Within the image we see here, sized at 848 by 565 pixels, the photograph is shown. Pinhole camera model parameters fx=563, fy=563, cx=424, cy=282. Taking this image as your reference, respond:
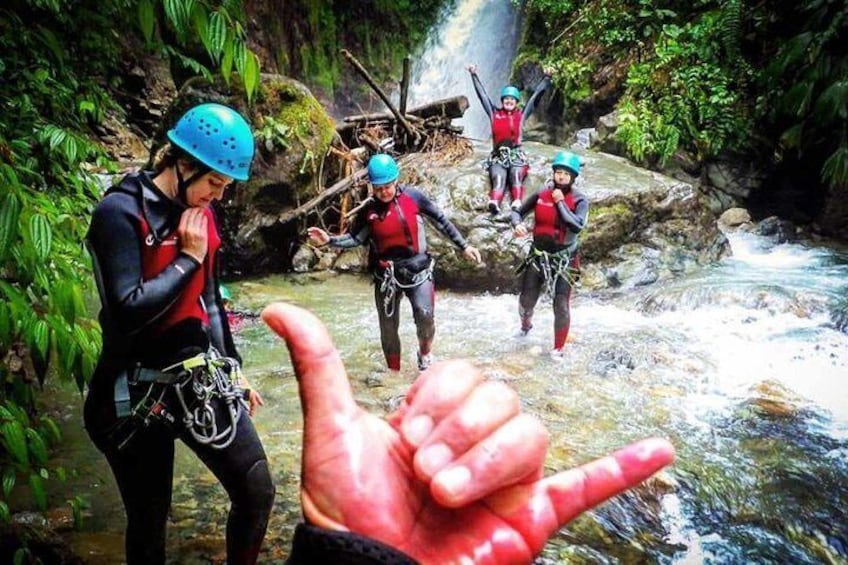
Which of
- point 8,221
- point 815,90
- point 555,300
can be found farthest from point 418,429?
point 815,90

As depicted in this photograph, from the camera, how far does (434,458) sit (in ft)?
3.59

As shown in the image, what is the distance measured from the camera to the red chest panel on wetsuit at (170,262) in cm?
Result: 200

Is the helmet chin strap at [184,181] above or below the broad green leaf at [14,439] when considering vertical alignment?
above

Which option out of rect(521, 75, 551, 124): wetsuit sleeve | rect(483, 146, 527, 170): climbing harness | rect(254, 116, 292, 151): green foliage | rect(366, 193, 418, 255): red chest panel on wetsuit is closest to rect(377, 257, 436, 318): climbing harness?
rect(366, 193, 418, 255): red chest panel on wetsuit

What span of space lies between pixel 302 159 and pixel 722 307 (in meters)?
6.56

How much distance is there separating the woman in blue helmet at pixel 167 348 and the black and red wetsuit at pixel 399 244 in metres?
2.94

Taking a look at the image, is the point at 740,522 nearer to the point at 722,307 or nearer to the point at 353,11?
the point at 722,307

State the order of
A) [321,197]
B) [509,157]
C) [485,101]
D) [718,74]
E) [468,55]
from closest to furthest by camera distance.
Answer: [321,197] < [509,157] < [485,101] < [718,74] < [468,55]

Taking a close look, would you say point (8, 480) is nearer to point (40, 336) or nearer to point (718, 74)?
point (40, 336)

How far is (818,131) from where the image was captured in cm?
963

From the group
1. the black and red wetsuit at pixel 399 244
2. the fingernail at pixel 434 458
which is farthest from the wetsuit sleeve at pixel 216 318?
the black and red wetsuit at pixel 399 244

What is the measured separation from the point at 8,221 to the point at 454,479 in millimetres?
1350

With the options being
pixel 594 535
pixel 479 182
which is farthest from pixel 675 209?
pixel 594 535

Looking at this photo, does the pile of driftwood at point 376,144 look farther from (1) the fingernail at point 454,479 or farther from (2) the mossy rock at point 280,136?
(1) the fingernail at point 454,479
